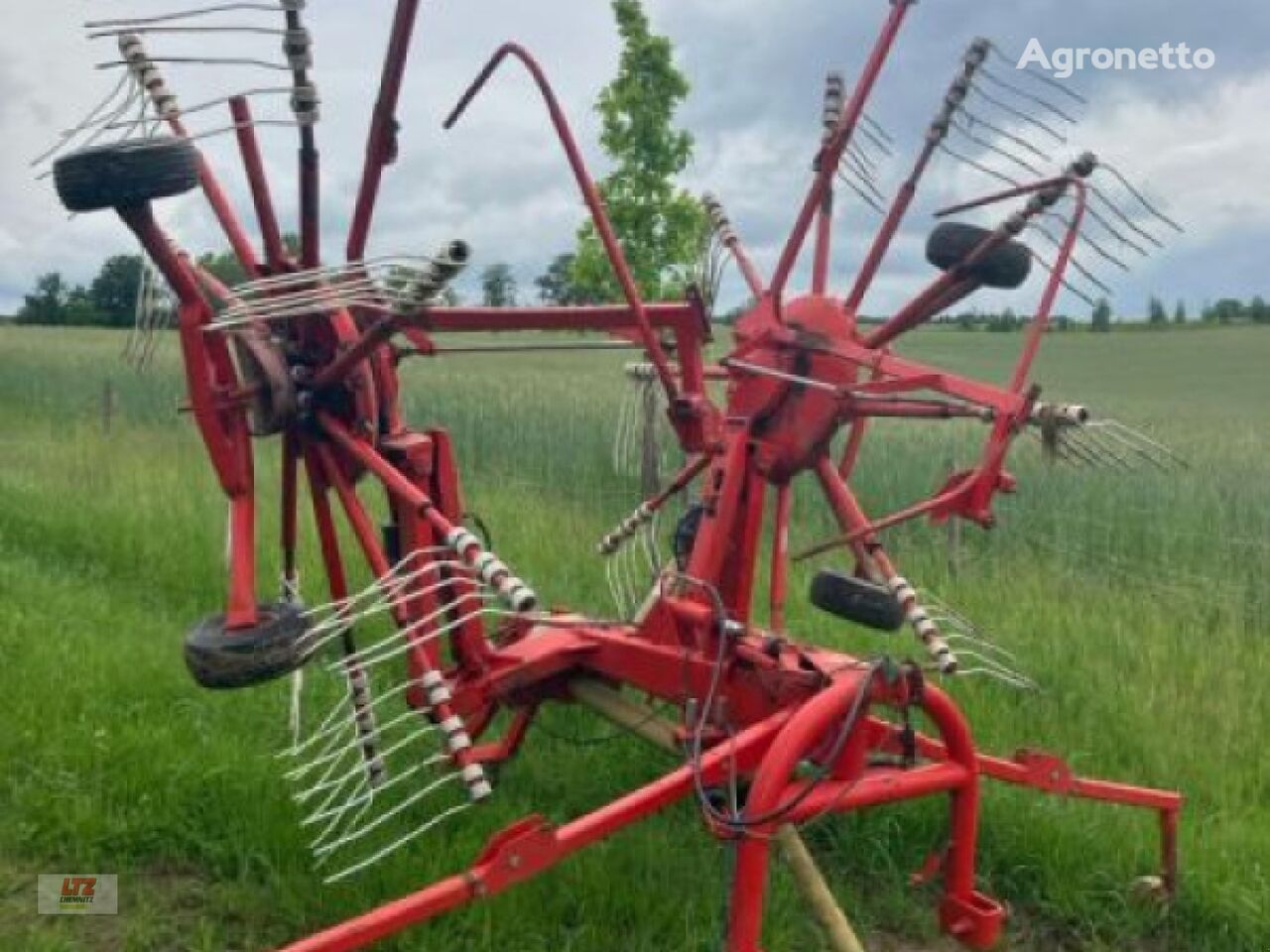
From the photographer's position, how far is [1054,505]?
1135cm

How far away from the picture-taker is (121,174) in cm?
341

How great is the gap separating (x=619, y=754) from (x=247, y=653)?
8.68 ft

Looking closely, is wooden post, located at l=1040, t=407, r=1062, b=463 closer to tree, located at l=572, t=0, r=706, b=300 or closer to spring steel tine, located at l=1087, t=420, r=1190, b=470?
spring steel tine, located at l=1087, t=420, r=1190, b=470

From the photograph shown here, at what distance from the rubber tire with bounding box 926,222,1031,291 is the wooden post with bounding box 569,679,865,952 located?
1687 mm

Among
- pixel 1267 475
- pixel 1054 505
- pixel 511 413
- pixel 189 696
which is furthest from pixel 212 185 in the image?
pixel 511 413

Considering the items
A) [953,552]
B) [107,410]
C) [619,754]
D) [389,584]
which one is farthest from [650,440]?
[107,410]

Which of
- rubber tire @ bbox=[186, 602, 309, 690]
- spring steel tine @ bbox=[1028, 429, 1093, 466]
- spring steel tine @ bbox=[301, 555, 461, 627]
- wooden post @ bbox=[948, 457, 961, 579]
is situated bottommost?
wooden post @ bbox=[948, 457, 961, 579]

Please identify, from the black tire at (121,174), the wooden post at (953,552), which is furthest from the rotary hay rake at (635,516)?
the wooden post at (953,552)

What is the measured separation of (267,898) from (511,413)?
39.6ft

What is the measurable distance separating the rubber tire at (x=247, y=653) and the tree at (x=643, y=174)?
346 inches

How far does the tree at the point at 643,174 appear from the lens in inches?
495

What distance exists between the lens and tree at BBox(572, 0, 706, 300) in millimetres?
12570

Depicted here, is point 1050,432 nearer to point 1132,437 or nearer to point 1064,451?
point 1064,451

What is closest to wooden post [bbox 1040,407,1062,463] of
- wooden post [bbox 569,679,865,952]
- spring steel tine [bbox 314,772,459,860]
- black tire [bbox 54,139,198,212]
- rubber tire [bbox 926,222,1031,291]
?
rubber tire [bbox 926,222,1031,291]
